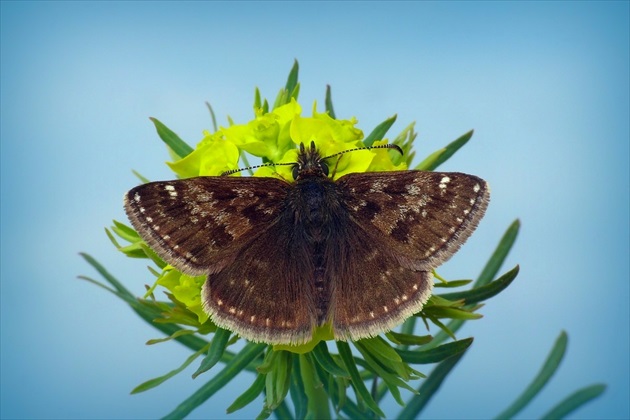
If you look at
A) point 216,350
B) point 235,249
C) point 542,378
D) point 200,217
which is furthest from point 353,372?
point 542,378

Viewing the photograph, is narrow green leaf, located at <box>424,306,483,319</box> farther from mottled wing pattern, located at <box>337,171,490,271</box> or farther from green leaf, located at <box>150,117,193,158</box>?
green leaf, located at <box>150,117,193,158</box>

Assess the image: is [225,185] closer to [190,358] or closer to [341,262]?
[341,262]

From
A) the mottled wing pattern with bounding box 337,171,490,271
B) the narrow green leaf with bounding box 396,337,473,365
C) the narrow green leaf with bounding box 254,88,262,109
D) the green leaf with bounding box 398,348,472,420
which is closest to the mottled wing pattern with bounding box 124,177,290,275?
the mottled wing pattern with bounding box 337,171,490,271

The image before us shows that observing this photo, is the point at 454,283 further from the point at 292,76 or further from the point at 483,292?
the point at 292,76

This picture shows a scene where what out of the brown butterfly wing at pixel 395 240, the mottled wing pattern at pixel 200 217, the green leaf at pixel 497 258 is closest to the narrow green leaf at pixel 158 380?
the mottled wing pattern at pixel 200 217

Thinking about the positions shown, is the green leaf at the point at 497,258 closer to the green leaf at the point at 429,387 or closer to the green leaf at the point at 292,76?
the green leaf at the point at 429,387
